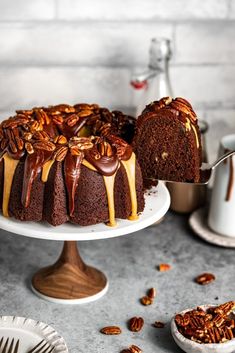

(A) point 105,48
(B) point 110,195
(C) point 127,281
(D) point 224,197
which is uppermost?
(A) point 105,48

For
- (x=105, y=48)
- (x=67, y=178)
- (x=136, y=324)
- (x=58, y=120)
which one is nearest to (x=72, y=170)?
(x=67, y=178)

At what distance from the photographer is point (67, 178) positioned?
51.2 inches

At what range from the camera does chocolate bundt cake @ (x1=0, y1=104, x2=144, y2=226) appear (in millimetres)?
1307

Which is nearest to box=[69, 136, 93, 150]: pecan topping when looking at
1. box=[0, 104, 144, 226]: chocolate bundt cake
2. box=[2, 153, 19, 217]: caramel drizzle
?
box=[0, 104, 144, 226]: chocolate bundt cake

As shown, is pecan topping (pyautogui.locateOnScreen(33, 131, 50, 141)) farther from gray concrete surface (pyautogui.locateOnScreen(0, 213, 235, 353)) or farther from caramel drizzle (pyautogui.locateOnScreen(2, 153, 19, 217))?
gray concrete surface (pyautogui.locateOnScreen(0, 213, 235, 353))

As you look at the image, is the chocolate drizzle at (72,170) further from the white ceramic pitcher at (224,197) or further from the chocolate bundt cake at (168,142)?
the white ceramic pitcher at (224,197)

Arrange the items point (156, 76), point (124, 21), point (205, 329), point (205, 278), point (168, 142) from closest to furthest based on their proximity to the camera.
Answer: point (205, 329)
point (168, 142)
point (205, 278)
point (156, 76)
point (124, 21)

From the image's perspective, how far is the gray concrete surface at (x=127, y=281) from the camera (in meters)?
1.36

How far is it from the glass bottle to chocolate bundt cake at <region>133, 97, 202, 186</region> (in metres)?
0.30

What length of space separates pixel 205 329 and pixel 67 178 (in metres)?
0.37

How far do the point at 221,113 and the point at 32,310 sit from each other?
0.85 m

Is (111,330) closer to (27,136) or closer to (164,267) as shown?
(164,267)

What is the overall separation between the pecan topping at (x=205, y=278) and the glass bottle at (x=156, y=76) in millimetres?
467

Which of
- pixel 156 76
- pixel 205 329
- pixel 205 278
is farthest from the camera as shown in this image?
pixel 156 76
